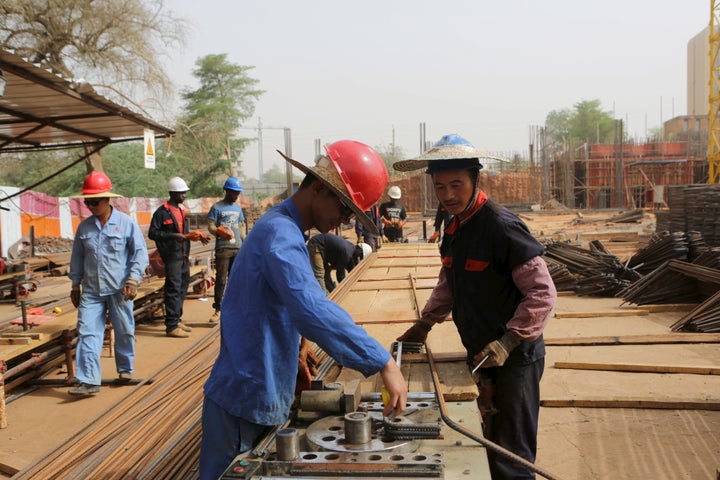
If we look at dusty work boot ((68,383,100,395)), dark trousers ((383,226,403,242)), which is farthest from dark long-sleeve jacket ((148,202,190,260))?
dark trousers ((383,226,403,242))

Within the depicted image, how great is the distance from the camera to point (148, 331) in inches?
312

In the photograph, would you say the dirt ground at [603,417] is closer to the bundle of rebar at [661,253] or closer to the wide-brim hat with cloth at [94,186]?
the bundle of rebar at [661,253]

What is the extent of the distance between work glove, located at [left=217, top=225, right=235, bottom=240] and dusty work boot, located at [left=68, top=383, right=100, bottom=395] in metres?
2.92

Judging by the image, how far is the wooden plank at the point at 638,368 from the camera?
4.64 m

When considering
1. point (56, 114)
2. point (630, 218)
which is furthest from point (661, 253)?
point (630, 218)

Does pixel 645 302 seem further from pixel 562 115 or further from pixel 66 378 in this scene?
pixel 562 115

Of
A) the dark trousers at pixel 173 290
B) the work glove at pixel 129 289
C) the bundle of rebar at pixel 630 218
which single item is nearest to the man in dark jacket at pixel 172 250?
the dark trousers at pixel 173 290

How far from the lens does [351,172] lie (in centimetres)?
197

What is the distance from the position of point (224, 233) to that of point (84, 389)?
3.01 meters

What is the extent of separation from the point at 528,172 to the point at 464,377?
41.1 m

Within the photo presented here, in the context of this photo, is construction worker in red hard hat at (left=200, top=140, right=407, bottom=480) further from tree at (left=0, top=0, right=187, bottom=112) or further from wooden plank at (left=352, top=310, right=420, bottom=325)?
tree at (left=0, top=0, right=187, bottom=112)

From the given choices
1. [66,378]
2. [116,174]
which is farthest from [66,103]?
[116,174]

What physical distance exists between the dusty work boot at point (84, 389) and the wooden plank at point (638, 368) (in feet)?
13.5

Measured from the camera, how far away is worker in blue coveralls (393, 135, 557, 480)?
7.71 ft
